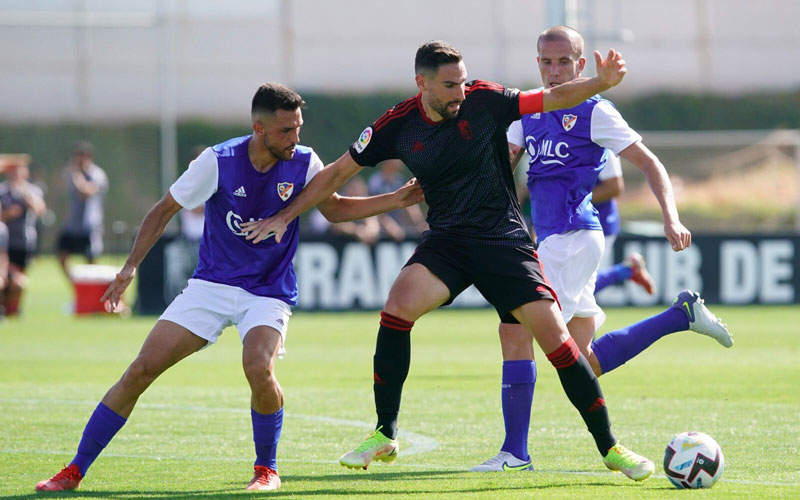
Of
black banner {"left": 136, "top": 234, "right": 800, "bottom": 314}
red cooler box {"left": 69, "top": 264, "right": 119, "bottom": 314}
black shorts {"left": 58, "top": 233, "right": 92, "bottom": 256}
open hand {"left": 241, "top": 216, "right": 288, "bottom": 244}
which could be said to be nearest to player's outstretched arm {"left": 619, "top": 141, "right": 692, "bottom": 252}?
open hand {"left": 241, "top": 216, "right": 288, "bottom": 244}

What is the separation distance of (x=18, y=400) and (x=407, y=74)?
3343cm

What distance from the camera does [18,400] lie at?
32.9 feet

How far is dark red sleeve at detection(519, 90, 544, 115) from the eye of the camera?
6.23 m

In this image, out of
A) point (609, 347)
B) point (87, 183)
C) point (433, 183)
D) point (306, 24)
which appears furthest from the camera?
point (306, 24)

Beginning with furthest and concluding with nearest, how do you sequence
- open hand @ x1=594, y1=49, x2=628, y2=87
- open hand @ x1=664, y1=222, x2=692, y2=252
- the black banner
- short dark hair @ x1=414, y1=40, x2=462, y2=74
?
the black banner, short dark hair @ x1=414, y1=40, x2=462, y2=74, open hand @ x1=664, y1=222, x2=692, y2=252, open hand @ x1=594, y1=49, x2=628, y2=87

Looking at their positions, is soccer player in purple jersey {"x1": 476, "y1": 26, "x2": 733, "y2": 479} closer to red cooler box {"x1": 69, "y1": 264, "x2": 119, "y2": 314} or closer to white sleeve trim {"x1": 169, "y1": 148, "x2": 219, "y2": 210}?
white sleeve trim {"x1": 169, "y1": 148, "x2": 219, "y2": 210}

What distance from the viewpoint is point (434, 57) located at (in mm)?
6238

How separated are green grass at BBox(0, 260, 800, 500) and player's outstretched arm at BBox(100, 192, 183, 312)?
38.2 inches

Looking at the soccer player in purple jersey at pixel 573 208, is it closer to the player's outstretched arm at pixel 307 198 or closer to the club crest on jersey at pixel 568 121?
the club crest on jersey at pixel 568 121

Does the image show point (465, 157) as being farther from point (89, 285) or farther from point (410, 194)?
point (89, 285)

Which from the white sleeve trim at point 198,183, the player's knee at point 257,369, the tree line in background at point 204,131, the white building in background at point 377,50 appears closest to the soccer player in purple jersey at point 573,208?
the player's knee at point 257,369

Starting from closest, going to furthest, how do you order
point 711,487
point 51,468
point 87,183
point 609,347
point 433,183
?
point 711,487
point 433,183
point 51,468
point 609,347
point 87,183

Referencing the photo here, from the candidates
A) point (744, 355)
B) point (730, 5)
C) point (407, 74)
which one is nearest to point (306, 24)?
point (407, 74)

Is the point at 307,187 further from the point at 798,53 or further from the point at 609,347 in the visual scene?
the point at 798,53
